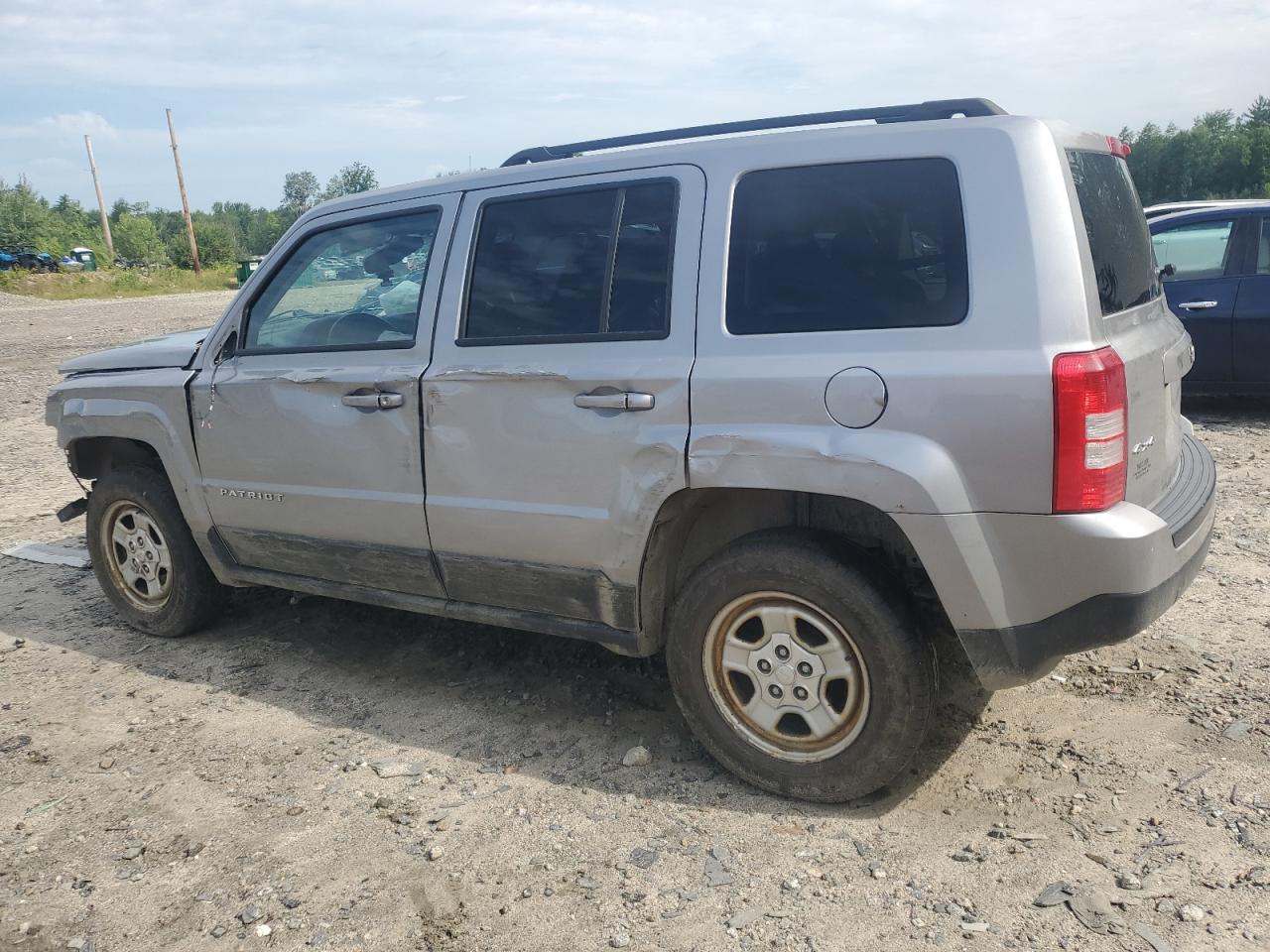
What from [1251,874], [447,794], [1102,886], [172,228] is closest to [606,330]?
[447,794]

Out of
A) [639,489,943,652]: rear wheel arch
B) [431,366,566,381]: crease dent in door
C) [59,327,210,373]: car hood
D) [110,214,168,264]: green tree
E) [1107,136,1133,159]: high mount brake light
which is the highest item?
[110,214,168,264]: green tree

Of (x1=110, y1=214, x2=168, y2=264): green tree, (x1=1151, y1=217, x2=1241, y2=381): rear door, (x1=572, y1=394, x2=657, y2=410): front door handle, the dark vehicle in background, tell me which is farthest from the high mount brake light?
(x1=110, y1=214, x2=168, y2=264): green tree

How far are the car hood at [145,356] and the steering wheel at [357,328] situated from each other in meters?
0.85

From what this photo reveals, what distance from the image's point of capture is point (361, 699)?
4180 mm

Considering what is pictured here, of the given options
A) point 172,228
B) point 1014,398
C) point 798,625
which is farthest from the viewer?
point 172,228

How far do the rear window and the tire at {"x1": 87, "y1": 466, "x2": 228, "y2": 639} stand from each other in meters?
3.89

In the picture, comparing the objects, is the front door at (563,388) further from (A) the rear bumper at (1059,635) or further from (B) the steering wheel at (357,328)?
(A) the rear bumper at (1059,635)

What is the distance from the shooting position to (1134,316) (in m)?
3.12

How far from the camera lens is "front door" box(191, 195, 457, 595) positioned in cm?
382

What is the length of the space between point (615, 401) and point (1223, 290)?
6378 mm

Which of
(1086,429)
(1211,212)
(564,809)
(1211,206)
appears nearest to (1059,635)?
(1086,429)

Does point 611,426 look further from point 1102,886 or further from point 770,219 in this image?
point 1102,886

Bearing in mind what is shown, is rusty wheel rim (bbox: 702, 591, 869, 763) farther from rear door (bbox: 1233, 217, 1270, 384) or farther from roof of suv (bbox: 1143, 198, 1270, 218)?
roof of suv (bbox: 1143, 198, 1270, 218)

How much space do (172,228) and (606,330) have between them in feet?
511
